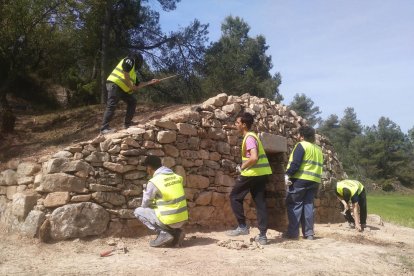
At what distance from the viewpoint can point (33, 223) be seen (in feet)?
15.4

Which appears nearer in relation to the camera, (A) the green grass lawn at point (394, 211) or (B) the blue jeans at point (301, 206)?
(B) the blue jeans at point (301, 206)

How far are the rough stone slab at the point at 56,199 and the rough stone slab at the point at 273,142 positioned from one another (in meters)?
3.29

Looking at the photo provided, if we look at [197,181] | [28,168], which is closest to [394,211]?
[197,181]

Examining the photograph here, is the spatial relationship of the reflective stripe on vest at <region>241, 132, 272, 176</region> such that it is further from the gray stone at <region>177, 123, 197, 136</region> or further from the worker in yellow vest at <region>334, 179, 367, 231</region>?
the worker in yellow vest at <region>334, 179, 367, 231</region>

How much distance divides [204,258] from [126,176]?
5.32ft

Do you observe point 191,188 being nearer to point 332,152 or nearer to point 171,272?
point 171,272

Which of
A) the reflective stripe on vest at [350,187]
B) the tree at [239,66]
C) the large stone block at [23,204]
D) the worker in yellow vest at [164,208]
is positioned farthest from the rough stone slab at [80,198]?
the tree at [239,66]

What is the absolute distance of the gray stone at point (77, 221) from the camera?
466 cm

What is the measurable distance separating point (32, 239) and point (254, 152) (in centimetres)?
283

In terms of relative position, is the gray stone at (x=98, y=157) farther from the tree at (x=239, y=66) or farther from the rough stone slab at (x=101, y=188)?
the tree at (x=239, y=66)

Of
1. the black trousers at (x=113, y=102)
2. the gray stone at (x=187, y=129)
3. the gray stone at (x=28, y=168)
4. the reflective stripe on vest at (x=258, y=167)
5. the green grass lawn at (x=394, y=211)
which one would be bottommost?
the green grass lawn at (x=394, y=211)

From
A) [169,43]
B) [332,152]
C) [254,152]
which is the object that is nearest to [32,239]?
[254,152]

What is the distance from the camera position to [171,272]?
3689 millimetres

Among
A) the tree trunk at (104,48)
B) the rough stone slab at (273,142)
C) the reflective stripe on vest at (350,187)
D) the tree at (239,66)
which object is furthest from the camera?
the tree at (239,66)
